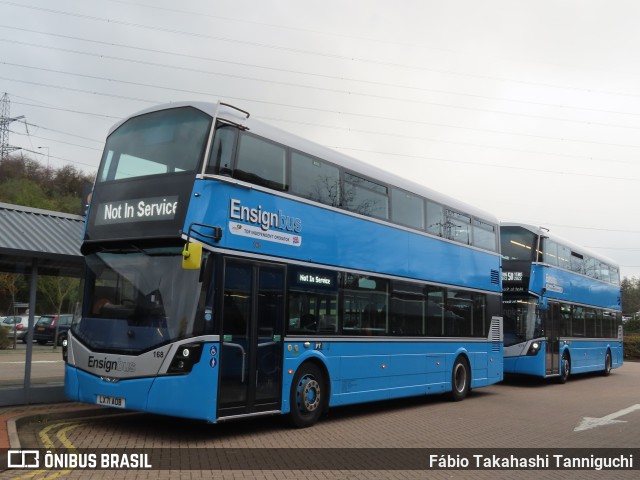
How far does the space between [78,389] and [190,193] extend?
10.8 feet

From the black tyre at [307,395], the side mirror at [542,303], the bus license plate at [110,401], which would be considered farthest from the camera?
the side mirror at [542,303]

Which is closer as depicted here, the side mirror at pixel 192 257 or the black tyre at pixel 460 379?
the side mirror at pixel 192 257

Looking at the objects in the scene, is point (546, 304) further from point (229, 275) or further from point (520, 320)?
point (229, 275)

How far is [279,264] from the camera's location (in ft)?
33.1

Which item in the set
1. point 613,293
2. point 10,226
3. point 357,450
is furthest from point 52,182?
point 357,450

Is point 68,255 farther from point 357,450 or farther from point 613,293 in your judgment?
point 613,293

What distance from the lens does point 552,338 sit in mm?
20922

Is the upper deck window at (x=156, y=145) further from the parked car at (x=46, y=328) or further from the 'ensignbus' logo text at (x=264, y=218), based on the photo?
the parked car at (x=46, y=328)

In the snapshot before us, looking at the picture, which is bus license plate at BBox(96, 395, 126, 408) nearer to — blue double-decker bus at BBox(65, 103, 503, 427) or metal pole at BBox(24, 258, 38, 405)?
blue double-decker bus at BBox(65, 103, 503, 427)

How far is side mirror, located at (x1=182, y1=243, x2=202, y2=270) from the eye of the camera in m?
8.22

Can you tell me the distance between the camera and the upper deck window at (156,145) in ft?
30.4

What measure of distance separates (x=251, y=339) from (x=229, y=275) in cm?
101

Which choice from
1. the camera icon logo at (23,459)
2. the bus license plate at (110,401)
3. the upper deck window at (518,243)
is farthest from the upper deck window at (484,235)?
the camera icon logo at (23,459)

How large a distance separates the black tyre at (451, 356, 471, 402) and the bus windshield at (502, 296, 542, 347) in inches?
178
